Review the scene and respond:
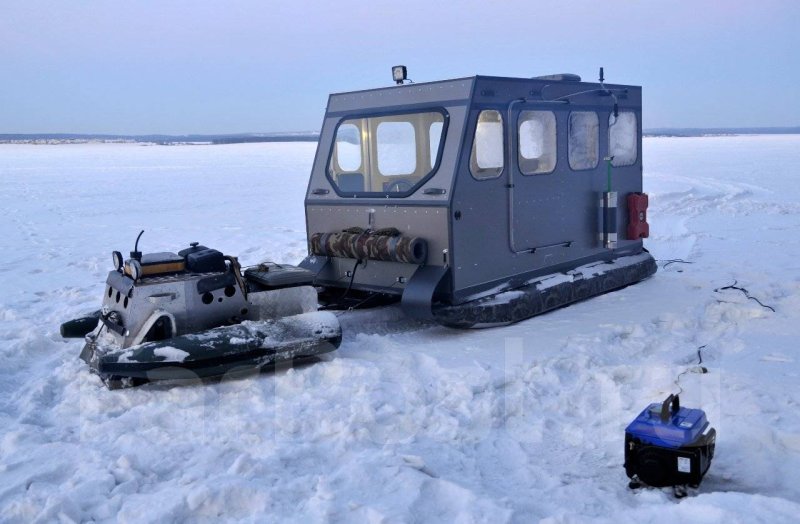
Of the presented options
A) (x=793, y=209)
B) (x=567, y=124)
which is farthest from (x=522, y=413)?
(x=793, y=209)

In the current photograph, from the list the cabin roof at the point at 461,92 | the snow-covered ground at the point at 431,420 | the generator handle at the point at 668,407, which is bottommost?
the snow-covered ground at the point at 431,420

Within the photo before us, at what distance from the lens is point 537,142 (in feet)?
25.8

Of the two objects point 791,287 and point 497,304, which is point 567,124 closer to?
point 497,304

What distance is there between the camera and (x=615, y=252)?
9.15 metres

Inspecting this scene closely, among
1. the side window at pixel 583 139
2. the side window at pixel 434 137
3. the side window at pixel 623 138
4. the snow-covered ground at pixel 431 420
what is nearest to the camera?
the snow-covered ground at pixel 431 420

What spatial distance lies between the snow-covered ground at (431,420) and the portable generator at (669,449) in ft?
0.46

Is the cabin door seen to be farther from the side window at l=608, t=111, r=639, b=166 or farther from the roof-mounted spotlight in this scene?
the roof-mounted spotlight

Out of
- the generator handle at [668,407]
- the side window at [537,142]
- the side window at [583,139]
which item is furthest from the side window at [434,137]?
the generator handle at [668,407]

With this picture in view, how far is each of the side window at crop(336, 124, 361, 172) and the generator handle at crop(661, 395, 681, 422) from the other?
4739 millimetres

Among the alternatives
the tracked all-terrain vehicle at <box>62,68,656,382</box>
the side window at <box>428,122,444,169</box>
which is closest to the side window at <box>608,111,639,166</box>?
the tracked all-terrain vehicle at <box>62,68,656,382</box>

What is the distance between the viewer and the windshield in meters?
7.72

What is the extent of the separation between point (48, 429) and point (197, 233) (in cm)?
1032

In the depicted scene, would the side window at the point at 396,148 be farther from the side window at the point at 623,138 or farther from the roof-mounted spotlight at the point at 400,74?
the side window at the point at 623,138

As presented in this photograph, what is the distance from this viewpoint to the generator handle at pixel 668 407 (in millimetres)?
4094
